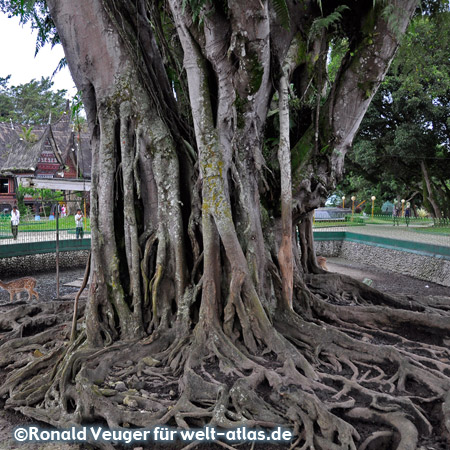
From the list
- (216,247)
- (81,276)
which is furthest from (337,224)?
(216,247)

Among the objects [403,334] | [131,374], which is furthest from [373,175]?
[131,374]

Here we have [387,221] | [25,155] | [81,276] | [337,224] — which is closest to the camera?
[81,276]

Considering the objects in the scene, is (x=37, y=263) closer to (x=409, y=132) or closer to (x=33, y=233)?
(x=33, y=233)

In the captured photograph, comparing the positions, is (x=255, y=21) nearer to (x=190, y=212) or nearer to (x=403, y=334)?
(x=190, y=212)

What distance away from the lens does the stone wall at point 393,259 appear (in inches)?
436

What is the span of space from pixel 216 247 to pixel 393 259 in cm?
996

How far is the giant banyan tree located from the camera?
380 cm

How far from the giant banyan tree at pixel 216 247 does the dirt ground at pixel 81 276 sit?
6.5 inches

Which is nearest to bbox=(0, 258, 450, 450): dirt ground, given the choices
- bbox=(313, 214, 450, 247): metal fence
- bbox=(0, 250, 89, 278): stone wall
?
bbox=(0, 250, 89, 278): stone wall

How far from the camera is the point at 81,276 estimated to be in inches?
475

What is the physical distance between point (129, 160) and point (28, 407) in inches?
109

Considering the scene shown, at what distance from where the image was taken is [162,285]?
496 cm

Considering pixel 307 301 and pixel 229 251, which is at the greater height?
pixel 229 251

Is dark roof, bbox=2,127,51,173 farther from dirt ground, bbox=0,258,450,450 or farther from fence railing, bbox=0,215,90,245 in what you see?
dirt ground, bbox=0,258,450,450
